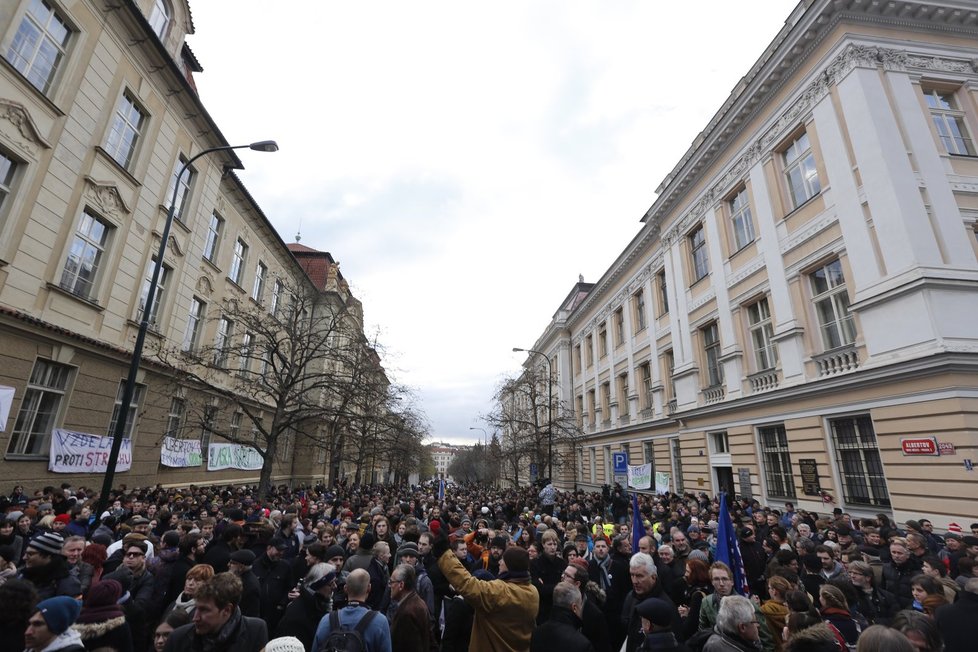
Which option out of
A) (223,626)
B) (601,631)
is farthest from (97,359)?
(601,631)

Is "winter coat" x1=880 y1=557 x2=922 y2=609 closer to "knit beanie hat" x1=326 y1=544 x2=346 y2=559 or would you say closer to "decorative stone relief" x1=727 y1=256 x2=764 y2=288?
"knit beanie hat" x1=326 y1=544 x2=346 y2=559

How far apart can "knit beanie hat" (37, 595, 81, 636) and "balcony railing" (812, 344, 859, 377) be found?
1598cm

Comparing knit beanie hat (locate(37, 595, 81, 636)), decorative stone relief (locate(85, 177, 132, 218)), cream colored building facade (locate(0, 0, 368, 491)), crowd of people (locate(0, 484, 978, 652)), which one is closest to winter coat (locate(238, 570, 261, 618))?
crowd of people (locate(0, 484, 978, 652))

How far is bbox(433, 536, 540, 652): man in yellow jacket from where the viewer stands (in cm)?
371

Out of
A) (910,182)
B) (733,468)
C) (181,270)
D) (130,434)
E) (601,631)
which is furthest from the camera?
(181,270)

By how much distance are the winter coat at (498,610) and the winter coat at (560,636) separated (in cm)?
13

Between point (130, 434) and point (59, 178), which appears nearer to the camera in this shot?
point (59, 178)

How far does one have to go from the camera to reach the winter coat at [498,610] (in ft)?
12.2

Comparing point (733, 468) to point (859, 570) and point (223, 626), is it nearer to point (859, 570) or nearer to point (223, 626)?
point (859, 570)

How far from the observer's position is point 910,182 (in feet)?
40.9

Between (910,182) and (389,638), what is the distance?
16.2m

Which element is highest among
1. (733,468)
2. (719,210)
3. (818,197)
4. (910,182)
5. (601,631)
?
(719,210)

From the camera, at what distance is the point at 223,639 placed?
321 cm

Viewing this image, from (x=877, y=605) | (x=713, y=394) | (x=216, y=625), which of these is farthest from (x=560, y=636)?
(x=713, y=394)
